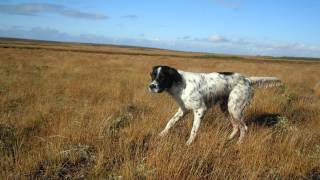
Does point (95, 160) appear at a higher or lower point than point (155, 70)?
lower

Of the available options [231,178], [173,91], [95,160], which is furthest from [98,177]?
A: [173,91]

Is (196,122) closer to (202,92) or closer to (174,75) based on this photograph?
(202,92)

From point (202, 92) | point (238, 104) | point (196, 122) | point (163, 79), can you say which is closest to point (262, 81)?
point (238, 104)

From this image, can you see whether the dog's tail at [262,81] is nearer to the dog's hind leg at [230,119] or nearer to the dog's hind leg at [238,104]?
the dog's hind leg at [238,104]

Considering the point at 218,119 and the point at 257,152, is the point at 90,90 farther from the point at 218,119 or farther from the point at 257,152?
the point at 257,152

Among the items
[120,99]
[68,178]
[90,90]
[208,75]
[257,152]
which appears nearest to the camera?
[68,178]

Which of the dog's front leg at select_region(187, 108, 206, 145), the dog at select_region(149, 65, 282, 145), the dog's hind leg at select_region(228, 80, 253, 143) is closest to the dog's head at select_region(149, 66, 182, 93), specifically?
the dog at select_region(149, 65, 282, 145)

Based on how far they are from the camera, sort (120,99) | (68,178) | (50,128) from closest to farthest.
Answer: (68,178) < (50,128) < (120,99)

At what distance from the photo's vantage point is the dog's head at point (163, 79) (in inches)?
240

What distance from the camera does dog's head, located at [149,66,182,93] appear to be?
6094mm

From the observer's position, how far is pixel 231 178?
12.8 feet

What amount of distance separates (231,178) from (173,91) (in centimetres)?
260

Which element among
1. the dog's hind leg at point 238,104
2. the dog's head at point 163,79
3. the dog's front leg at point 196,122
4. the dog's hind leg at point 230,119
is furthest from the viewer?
the dog's hind leg at point 238,104

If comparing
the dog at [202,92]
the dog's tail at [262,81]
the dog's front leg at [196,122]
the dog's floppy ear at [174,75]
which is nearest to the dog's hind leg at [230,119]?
the dog at [202,92]
